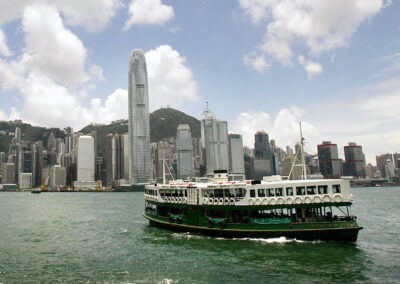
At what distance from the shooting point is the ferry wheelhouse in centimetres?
2894

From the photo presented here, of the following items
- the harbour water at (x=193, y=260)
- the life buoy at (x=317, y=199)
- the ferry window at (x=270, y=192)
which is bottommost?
the harbour water at (x=193, y=260)

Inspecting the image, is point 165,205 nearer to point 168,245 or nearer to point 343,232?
point 168,245

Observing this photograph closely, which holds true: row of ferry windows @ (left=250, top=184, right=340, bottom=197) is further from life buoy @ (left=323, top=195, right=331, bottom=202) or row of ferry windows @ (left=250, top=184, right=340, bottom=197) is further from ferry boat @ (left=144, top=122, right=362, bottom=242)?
life buoy @ (left=323, top=195, right=331, bottom=202)

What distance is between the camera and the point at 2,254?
96.1 feet

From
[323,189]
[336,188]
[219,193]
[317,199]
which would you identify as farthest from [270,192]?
[336,188]

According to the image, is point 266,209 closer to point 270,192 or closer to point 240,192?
point 270,192

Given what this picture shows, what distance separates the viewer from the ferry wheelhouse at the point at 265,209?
28.9 m

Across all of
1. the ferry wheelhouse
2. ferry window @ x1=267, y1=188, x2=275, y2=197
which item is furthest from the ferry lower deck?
ferry window @ x1=267, y1=188, x2=275, y2=197

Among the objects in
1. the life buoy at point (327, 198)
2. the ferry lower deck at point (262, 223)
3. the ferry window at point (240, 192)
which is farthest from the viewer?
the ferry window at point (240, 192)

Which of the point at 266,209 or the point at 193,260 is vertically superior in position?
the point at 266,209

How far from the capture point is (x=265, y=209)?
30781 millimetres

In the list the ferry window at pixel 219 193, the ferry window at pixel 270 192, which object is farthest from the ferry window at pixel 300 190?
the ferry window at pixel 219 193

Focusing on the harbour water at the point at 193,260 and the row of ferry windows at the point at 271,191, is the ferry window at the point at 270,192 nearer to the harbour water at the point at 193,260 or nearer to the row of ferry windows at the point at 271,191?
the row of ferry windows at the point at 271,191

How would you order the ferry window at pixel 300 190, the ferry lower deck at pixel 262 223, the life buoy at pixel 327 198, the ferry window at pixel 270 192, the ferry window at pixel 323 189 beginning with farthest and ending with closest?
1. the ferry window at pixel 270 192
2. the ferry window at pixel 300 190
3. the ferry window at pixel 323 189
4. the life buoy at pixel 327 198
5. the ferry lower deck at pixel 262 223
